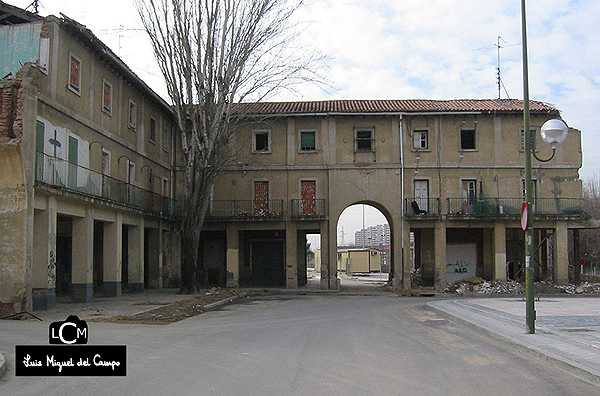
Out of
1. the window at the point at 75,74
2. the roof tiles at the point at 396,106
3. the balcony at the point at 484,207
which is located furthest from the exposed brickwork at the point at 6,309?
the balcony at the point at 484,207

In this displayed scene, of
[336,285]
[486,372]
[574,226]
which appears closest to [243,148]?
[336,285]

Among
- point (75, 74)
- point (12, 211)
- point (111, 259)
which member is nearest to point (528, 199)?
point (12, 211)

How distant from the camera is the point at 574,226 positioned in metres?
33.3

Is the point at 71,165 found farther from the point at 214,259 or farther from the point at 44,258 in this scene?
the point at 214,259

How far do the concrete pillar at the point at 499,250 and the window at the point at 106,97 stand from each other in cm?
2224

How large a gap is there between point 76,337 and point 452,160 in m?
27.1

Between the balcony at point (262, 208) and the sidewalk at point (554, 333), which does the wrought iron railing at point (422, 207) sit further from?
the sidewalk at point (554, 333)

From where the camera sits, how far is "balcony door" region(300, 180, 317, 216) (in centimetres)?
3394

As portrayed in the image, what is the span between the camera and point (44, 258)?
60.7ft

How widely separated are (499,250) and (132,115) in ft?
71.9

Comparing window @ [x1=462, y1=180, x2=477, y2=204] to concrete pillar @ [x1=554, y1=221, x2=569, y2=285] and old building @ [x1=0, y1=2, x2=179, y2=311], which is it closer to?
concrete pillar @ [x1=554, y1=221, x2=569, y2=285]

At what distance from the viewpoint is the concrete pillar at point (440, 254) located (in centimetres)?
3306

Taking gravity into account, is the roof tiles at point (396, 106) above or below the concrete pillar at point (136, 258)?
above

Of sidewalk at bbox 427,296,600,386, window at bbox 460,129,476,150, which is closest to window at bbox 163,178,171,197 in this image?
window at bbox 460,129,476,150
